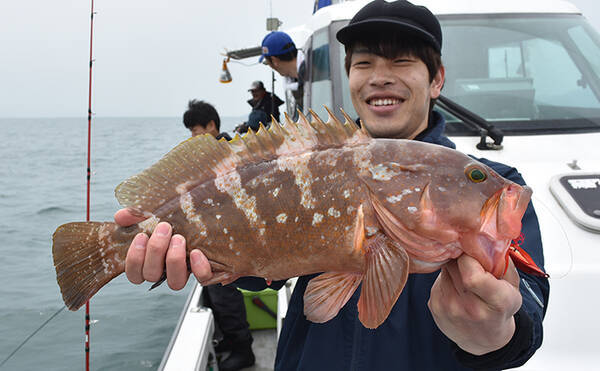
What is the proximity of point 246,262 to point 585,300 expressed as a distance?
Result: 170 cm

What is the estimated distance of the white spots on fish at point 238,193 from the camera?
157 cm

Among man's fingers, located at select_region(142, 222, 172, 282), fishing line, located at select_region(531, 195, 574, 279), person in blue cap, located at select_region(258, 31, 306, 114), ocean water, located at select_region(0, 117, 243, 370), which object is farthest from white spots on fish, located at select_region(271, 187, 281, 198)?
person in blue cap, located at select_region(258, 31, 306, 114)

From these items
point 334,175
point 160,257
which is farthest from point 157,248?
point 334,175

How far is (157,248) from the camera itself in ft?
5.26

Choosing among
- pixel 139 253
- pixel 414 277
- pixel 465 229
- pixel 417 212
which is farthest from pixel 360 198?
pixel 139 253

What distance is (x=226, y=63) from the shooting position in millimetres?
11289

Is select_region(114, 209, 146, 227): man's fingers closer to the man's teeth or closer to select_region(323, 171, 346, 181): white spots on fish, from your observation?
select_region(323, 171, 346, 181): white spots on fish

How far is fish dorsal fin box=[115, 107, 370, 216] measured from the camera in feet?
5.27

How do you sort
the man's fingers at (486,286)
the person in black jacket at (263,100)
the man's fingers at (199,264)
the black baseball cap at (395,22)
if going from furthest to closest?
the person in black jacket at (263,100)
the black baseball cap at (395,22)
the man's fingers at (199,264)
the man's fingers at (486,286)

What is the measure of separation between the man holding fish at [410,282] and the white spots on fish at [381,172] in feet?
0.25

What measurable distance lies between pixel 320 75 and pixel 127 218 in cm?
265

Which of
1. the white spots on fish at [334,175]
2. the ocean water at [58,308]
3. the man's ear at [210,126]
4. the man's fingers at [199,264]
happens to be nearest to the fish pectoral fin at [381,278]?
the white spots on fish at [334,175]

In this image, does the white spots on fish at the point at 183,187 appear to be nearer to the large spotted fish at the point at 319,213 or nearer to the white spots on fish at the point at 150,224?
the large spotted fish at the point at 319,213

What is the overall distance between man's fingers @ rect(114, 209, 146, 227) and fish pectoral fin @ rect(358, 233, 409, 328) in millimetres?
877
